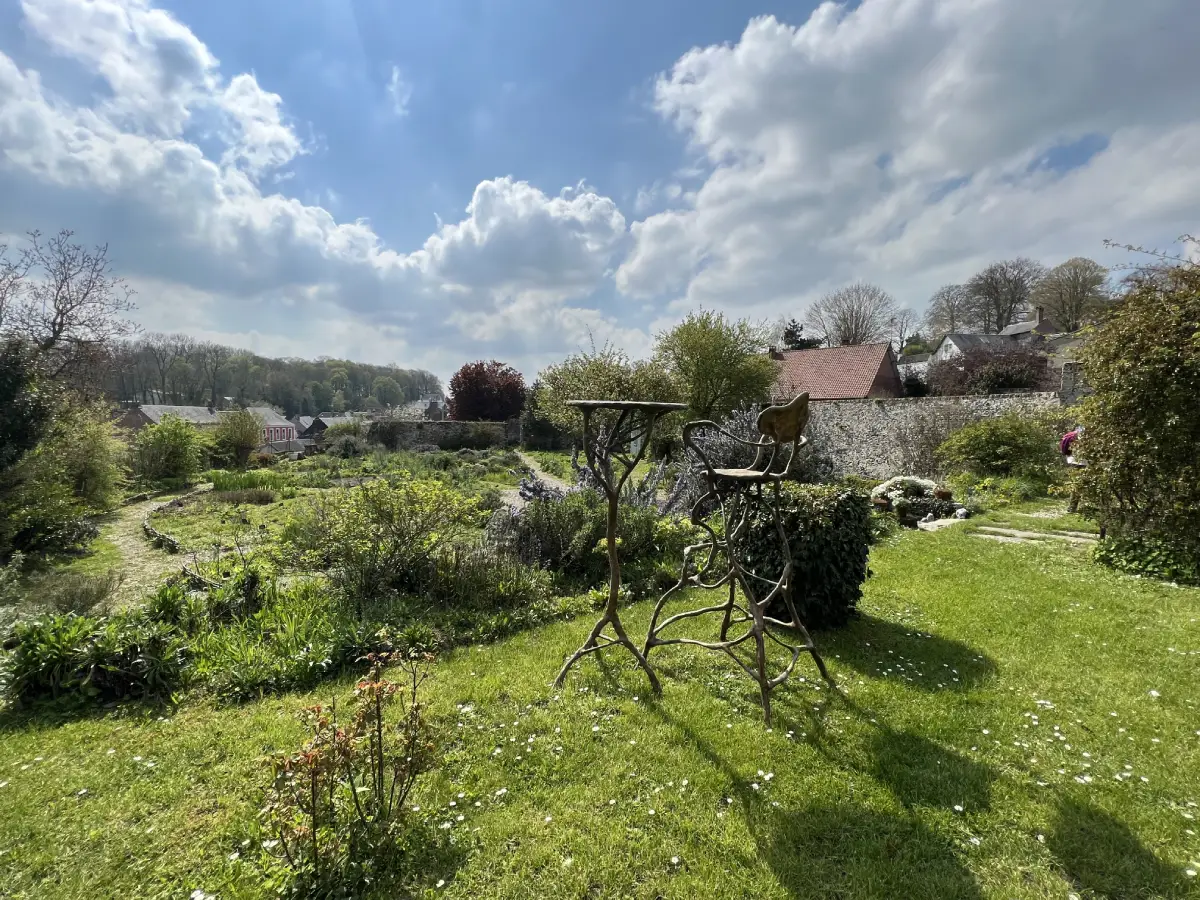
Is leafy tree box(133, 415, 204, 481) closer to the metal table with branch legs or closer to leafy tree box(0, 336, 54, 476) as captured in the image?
leafy tree box(0, 336, 54, 476)

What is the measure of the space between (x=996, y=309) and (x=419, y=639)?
144 ft

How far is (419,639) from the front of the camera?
12.2ft

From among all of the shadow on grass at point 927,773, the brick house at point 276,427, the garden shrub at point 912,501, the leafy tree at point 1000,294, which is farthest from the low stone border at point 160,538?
the leafy tree at point 1000,294

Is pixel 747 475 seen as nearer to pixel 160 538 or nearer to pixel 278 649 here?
pixel 278 649

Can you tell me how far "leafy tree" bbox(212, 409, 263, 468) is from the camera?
18.3 m

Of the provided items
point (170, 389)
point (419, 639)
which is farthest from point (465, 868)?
point (170, 389)

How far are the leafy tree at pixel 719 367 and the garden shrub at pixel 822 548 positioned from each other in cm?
1167

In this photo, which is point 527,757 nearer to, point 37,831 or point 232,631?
point 37,831

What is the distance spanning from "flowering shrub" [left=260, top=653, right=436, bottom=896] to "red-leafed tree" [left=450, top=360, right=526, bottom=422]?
27607mm

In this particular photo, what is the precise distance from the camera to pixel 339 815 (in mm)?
1911

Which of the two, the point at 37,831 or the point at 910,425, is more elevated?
the point at 910,425

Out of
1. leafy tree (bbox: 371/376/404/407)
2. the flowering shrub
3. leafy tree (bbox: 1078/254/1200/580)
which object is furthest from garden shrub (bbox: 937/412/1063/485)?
leafy tree (bbox: 371/376/404/407)

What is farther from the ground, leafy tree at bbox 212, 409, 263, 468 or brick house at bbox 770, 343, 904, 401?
brick house at bbox 770, 343, 904, 401

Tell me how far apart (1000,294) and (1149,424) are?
125ft
